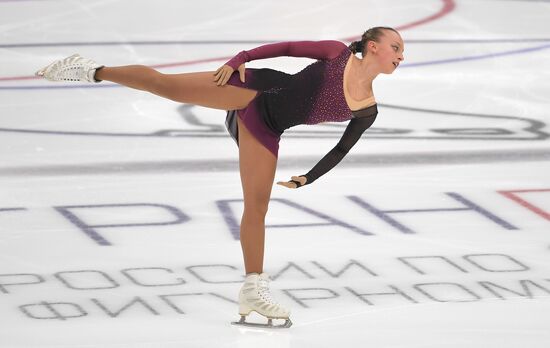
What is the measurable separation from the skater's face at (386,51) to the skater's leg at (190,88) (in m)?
0.49

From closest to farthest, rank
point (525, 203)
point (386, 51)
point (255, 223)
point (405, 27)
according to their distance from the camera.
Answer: point (386, 51) < point (255, 223) < point (525, 203) < point (405, 27)

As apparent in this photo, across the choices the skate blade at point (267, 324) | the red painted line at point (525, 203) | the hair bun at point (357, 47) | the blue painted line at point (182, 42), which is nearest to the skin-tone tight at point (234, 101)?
the skate blade at point (267, 324)

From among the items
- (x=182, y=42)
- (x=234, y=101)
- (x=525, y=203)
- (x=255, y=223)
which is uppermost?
(x=234, y=101)

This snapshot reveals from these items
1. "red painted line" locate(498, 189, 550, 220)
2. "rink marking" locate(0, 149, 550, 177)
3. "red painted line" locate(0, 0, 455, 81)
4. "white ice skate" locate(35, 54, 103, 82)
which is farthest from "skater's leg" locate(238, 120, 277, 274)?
"red painted line" locate(0, 0, 455, 81)

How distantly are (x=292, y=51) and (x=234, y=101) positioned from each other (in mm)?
301

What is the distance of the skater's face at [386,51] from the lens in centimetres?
534

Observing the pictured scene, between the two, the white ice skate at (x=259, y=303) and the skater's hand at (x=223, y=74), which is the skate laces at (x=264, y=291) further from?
the skater's hand at (x=223, y=74)

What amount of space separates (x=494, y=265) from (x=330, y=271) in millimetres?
746

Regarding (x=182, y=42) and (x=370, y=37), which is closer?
(x=370, y=37)

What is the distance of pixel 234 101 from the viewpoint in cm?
546

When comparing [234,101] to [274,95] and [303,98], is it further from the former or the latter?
[303,98]

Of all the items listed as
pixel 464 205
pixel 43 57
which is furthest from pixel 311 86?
pixel 43 57

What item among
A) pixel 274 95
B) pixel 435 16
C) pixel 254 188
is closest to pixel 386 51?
pixel 274 95

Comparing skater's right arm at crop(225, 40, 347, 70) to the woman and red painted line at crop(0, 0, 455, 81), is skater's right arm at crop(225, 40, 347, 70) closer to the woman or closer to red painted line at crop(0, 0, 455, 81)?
the woman
